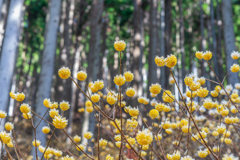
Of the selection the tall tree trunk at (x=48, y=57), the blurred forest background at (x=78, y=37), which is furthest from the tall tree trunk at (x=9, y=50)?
the tall tree trunk at (x=48, y=57)

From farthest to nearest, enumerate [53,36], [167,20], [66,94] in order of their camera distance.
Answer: [167,20]
[66,94]
[53,36]

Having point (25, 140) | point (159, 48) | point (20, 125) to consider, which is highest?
point (159, 48)

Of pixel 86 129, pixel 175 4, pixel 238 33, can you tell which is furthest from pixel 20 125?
pixel 238 33

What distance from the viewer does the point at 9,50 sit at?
9.92 feet

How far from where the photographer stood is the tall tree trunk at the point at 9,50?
2885mm

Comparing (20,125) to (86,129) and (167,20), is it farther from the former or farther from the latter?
(167,20)

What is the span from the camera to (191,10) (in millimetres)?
11125

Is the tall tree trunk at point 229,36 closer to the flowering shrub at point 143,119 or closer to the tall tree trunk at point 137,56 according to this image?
the tall tree trunk at point 137,56

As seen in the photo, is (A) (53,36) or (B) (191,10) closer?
(A) (53,36)

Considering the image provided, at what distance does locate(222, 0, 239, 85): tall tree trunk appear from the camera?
4371 millimetres

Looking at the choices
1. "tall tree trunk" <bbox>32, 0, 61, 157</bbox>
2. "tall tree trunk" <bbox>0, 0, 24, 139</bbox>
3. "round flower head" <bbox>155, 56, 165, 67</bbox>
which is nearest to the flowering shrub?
"round flower head" <bbox>155, 56, 165, 67</bbox>

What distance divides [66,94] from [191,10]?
8627mm

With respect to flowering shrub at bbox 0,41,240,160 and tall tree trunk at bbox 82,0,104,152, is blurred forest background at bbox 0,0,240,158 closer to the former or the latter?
tall tree trunk at bbox 82,0,104,152

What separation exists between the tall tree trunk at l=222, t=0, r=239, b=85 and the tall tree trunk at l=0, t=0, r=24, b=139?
444 centimetres
